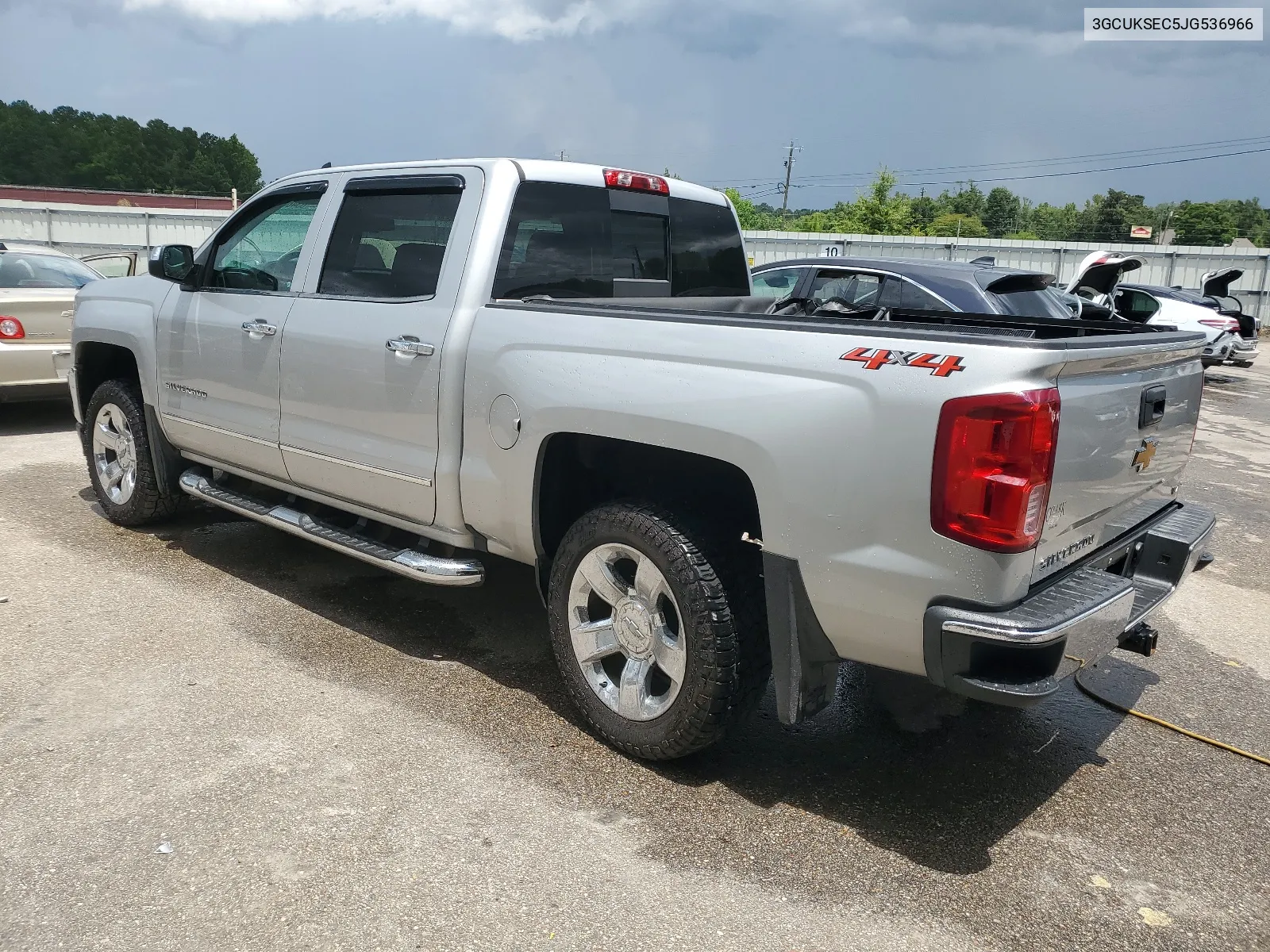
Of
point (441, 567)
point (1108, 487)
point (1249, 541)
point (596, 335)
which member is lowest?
point (1249, 541)

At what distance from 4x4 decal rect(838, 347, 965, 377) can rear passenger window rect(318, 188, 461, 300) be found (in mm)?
1919

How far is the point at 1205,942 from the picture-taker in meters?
2.71

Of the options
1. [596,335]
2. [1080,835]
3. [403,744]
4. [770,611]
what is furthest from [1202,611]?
[403,744]

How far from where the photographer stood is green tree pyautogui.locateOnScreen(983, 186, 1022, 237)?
10531 centimetres

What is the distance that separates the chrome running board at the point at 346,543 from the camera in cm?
402

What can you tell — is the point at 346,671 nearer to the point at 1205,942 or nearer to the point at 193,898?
the point at 193,898

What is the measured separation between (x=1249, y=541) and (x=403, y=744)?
20.3ft

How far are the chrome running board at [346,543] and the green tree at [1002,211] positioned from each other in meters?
108

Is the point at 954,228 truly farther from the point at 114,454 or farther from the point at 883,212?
the point at 114,454

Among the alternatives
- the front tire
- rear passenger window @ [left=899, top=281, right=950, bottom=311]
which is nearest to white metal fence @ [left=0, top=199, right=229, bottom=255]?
rear passenger window @ [left=899, top=281, right=950, bottom=311]

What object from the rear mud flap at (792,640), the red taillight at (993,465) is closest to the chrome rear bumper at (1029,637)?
the red taillight at (993,465)

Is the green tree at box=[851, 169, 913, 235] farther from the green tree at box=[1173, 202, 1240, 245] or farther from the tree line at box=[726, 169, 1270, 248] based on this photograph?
the green tree at box=[1173, 202, 1240, 245]

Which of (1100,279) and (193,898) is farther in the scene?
(1100,279)

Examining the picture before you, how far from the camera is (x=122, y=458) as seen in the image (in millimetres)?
5996
